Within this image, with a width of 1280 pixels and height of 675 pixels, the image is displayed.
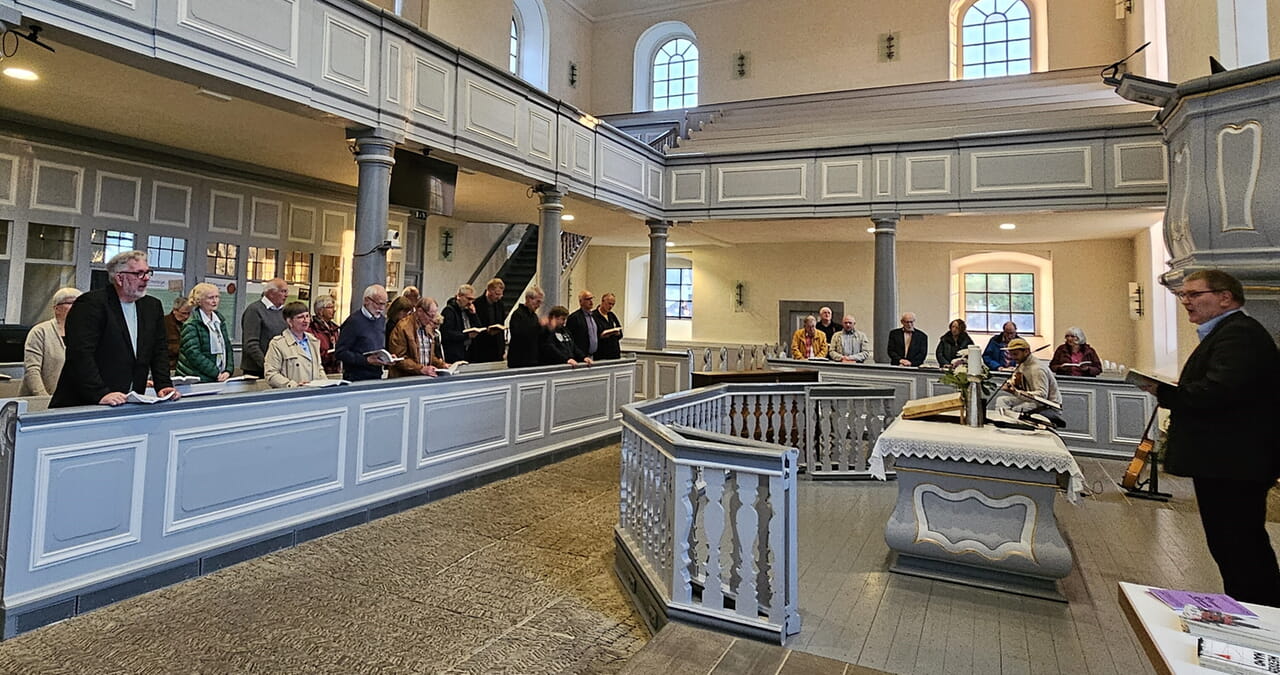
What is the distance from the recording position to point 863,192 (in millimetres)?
9172

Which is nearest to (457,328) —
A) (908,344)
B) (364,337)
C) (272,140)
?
(364,337)

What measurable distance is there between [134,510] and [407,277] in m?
7.40

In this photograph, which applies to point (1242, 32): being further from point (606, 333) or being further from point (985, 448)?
point (606, 333)

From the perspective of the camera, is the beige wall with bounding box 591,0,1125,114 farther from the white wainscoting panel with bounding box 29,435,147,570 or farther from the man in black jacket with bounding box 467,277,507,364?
the white wainscoting panel with bounding box 29,435,147,570

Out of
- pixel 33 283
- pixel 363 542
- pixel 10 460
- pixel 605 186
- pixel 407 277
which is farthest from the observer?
pixel 407 277

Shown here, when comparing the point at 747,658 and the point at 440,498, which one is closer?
the point at 747,658

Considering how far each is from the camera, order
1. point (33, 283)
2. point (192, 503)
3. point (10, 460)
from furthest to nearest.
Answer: point (33, 283) < point (192, 503) < point (10, 460)

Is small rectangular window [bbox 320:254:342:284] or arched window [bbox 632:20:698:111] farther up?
arched window [bbox 632:20:698:111]

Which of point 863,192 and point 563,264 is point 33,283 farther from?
point 863,192

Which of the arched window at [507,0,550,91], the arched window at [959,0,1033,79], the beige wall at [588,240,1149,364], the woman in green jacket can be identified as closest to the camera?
the woman in green jacket

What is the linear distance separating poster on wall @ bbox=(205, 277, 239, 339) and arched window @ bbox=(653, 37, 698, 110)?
34.9 feet

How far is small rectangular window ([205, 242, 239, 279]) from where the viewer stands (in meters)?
7.57

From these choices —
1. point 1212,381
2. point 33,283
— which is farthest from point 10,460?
point 1212,381

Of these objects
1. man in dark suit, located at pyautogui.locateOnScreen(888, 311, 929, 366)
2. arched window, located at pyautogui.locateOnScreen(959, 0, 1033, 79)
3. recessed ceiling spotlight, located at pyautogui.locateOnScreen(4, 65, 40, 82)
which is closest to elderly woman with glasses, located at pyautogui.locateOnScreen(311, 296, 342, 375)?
recessed ceiling spotlight, located at pyautogui.locateOnScreen(4, 65, 40, 82)
